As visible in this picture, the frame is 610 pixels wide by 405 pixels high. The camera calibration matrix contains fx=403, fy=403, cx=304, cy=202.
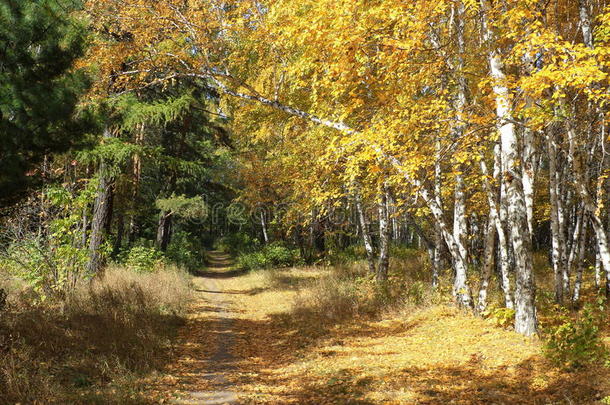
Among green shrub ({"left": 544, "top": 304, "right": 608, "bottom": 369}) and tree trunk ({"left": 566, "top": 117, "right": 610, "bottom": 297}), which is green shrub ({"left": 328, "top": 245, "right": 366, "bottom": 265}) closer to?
tree trunk ({"left": 566, "top": 117, "right": 610, "bottom": 297})

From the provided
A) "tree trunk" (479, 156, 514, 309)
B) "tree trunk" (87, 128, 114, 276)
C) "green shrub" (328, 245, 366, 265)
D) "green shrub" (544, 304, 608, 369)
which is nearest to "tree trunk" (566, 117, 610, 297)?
"tree trunk" (479, 156, 514, 309)

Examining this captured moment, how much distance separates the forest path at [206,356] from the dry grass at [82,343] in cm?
47

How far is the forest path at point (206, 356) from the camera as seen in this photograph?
20.4 ft

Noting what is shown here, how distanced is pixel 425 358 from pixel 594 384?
2684 mm

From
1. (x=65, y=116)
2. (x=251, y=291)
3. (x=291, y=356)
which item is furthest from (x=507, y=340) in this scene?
(x=251, y=291)

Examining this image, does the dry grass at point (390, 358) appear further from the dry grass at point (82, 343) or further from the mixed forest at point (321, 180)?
the dry grass at point (82, 343)

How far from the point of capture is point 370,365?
24.2 ft

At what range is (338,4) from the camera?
7520 millimetres

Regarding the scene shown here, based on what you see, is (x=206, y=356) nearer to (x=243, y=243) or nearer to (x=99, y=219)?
(x=99, y=219)

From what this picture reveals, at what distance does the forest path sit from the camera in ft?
20.4

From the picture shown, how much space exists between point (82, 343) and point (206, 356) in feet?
7.87

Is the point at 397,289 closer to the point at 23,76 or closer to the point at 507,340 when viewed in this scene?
the point at 507,340

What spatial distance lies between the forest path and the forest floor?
0.8 inches

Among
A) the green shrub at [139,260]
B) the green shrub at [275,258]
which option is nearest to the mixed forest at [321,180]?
the green shrub at [139,260]
